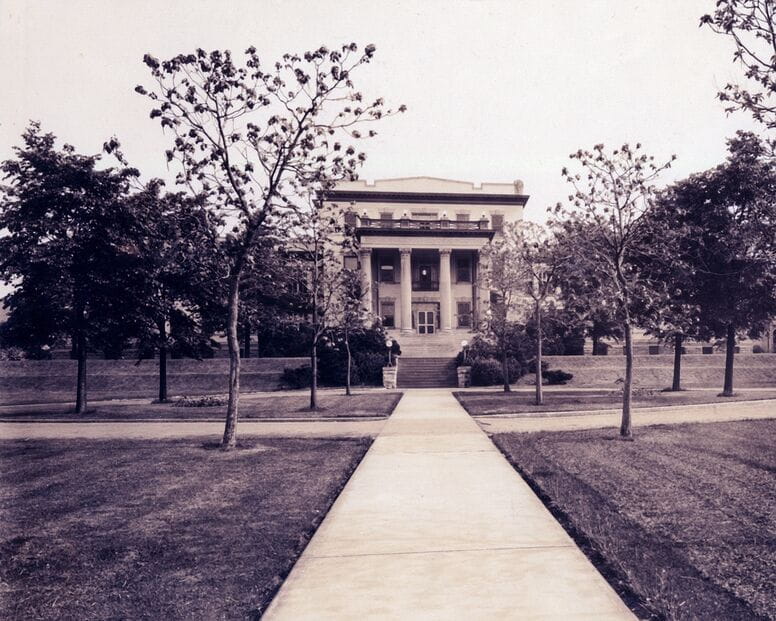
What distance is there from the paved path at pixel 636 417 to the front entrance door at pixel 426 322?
34271 millimetres

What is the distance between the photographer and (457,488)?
8.39 metres

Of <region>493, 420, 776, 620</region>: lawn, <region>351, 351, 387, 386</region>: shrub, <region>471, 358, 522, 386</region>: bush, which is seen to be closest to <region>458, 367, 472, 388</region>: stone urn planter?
<region>471, 358, 522, 386</region>: bush

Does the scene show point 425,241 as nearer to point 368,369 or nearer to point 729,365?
→ point 368,369

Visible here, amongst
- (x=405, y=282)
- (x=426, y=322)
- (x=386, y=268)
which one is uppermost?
(x=386, y=268)

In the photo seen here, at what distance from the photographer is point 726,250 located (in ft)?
82.1

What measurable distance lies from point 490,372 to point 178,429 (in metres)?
21.2

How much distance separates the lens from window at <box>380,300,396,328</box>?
177 feet

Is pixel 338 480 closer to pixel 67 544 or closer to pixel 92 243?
pixel 67 544

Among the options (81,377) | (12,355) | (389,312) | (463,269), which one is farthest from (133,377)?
(463,269)

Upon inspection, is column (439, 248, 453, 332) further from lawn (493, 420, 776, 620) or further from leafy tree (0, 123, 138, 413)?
lawn (493, 420, 776, 620)

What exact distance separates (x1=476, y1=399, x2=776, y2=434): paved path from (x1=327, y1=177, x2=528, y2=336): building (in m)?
25.4

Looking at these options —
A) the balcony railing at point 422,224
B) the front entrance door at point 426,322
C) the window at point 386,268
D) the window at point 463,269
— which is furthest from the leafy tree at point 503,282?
the window at point 463,269

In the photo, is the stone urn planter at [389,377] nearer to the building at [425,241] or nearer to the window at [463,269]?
the building at [425,241]

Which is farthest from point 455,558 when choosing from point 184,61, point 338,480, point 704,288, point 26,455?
point 704,288
